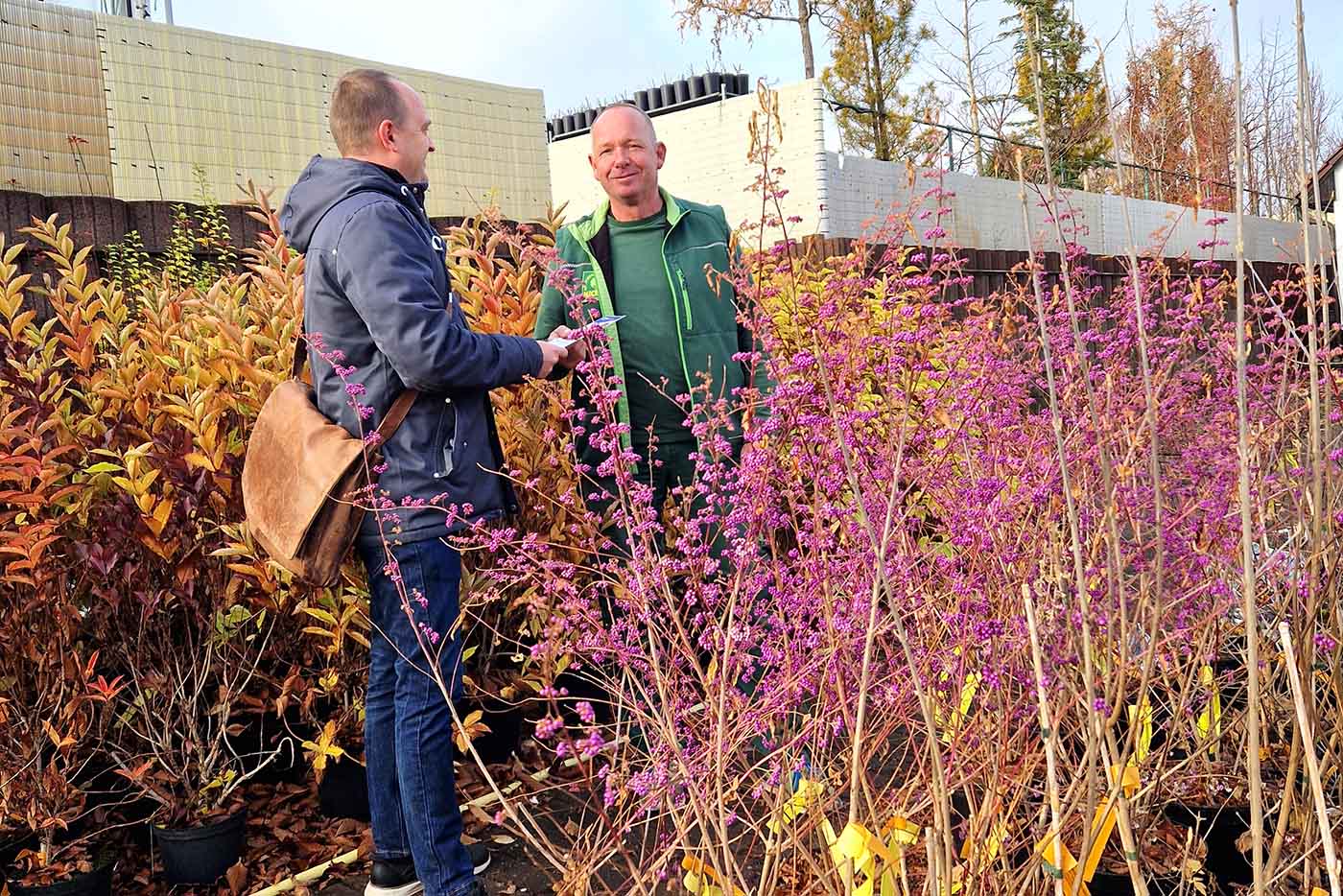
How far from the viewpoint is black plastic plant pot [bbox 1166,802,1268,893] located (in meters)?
2.53

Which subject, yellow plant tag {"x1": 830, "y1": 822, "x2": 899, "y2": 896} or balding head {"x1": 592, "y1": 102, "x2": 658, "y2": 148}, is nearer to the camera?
yellow plant tag {"x1": 830, "y1": 822, "x2": 899, "y2": 896}

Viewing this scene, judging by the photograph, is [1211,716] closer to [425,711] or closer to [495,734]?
[425,711]

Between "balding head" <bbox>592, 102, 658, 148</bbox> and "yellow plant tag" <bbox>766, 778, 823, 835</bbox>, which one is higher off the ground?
"balding head" <bbox>592, 102, 658, 148</bbox>

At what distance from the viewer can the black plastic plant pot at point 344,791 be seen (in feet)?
10.8

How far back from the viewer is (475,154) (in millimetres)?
13117

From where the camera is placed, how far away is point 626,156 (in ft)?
10.6

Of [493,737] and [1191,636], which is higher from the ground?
[1191,636]

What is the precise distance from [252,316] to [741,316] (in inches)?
76.4

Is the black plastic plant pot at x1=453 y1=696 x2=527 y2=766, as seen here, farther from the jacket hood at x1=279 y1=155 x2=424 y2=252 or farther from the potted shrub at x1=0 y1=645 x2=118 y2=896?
the jacket hood at x1=279 y1=155 x2=424 y2=252

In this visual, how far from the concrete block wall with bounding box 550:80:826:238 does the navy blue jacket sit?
11.3 meters

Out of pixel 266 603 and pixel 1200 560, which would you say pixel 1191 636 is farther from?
pixel 266 603

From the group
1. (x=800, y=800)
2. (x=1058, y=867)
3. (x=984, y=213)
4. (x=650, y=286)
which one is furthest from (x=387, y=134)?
(x=984, y=213)

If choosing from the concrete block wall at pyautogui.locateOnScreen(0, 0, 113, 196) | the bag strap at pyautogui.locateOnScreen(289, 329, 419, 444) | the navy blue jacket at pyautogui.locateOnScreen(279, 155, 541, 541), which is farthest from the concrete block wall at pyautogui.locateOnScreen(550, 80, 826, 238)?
the bag strap at pyautogui.locateOnScreen(289, 329, 419, 444)

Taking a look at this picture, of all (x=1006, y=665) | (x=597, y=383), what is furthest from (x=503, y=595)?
(x=1006, y=665)
